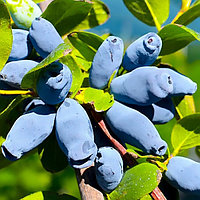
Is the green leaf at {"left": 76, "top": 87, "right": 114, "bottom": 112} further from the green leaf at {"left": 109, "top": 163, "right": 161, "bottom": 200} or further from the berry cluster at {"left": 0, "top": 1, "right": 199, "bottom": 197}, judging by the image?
the green leaf at {"left": 109, "top": 163, "right": 161, "bottom": 200}

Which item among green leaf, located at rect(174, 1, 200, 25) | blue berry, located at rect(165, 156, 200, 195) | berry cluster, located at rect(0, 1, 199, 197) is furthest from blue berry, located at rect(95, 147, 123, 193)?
green leaf, located at rect(174, 1, 200, 25)

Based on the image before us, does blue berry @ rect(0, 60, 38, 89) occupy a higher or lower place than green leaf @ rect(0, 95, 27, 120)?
higher

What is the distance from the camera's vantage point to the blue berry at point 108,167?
A: 64cm

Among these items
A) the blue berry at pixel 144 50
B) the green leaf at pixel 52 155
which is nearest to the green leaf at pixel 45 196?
the green leaf at pixel 52 155

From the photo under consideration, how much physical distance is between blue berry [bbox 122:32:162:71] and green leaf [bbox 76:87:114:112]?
0.08 metres

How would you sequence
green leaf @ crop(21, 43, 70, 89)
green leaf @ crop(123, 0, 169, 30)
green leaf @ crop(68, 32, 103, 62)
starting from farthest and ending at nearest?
1. green leaf @ crop(123, 0, 169, 30)
2. green leaf @ crop(68, 32, 103, 62)
3. green leaf @ crop(21, 43, 70, 89)

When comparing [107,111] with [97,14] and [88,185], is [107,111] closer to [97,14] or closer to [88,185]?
[88,185]

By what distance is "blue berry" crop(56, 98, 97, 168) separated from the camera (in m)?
0.61

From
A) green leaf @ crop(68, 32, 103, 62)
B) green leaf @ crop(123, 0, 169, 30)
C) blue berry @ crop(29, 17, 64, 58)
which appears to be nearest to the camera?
blue berry @ crop(29, 17, 64, 58)

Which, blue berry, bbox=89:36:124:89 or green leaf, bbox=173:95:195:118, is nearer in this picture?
blue berry, bbox=89:36:124:89

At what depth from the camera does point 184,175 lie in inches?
27.8

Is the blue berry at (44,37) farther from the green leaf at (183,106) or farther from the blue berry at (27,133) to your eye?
the green leaf at (183,106)

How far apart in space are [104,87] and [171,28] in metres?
0.16

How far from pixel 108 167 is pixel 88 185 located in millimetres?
60
